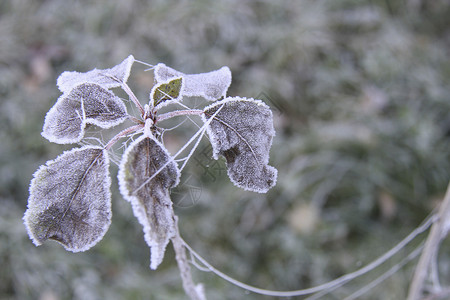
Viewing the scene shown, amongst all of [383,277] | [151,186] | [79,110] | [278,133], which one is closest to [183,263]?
[151,186]

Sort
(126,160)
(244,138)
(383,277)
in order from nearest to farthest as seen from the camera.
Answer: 1. (126,160)
2. (244,138)
3. (383,277)

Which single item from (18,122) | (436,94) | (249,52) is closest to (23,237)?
(18,122)

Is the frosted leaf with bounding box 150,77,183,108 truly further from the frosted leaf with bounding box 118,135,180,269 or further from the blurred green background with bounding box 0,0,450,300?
the blurred green background with bounding box 0,0,450,300

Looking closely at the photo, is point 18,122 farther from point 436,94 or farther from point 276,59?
point 436,94

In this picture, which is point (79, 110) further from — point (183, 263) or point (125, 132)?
point (183, 263)

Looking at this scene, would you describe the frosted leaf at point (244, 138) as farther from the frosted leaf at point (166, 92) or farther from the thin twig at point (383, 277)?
the thin twig at point (383, 277)

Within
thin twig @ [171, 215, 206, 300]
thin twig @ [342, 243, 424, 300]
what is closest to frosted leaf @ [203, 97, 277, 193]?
thin twig @ [171, 215, 206, 300]
